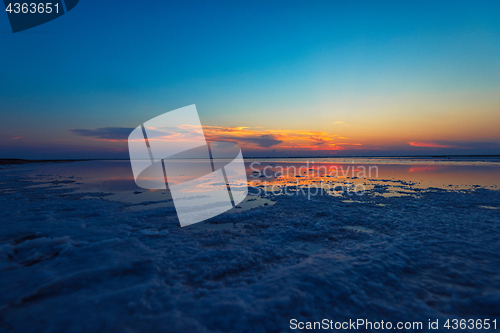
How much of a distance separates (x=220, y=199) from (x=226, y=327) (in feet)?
21.4

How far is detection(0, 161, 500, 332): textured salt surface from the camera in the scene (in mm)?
2361

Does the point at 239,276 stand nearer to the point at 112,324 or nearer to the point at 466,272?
the point at 112,324

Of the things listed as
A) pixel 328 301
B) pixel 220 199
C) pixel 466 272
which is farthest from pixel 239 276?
pixel 220 199

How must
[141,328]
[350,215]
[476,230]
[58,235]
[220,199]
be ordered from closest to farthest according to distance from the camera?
1. [141,328]
2. [58,235]
3. [476,230]
4. [350,215]
5. [220,199]

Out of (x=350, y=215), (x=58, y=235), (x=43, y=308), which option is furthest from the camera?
(x=350, y=215)

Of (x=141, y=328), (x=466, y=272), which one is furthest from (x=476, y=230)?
(x=141, y=328)

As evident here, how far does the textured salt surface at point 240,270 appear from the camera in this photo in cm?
236

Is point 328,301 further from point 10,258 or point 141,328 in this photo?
point 10,258

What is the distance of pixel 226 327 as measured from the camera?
7.18 feet

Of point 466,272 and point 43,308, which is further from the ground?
point 43,308

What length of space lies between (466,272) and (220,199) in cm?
716

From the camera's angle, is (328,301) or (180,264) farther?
(180,264)

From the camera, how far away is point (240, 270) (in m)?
3.40

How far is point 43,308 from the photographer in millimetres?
2373
